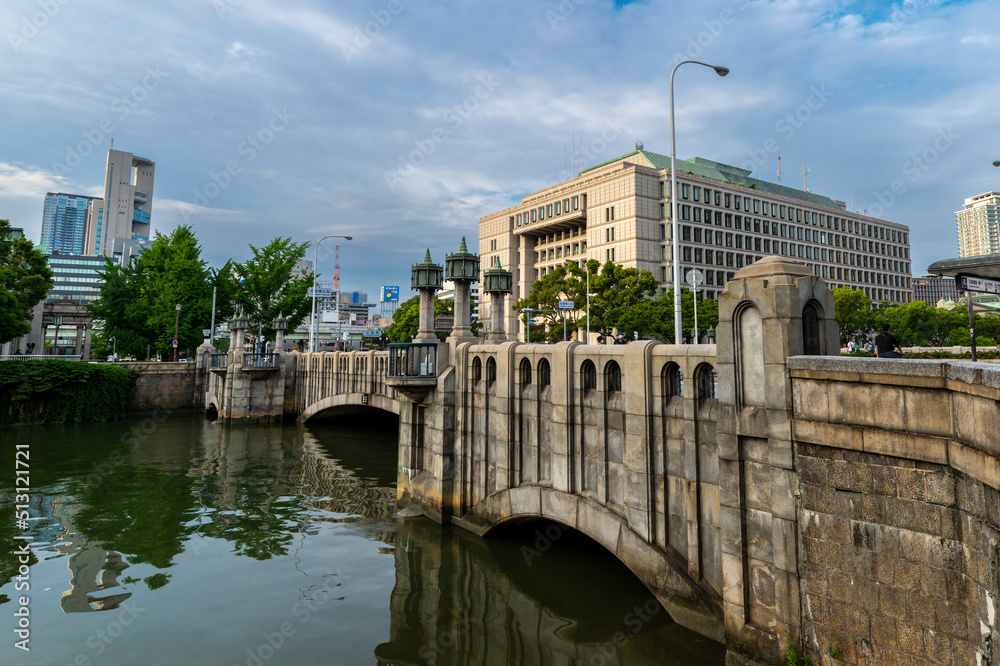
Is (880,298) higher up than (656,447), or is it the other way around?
(880,298)

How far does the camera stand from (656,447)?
10.1 metres

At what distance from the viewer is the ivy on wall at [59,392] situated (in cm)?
3775

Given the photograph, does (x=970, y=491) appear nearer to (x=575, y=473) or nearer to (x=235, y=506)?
(x=575, y=473)

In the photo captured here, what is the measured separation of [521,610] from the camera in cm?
1169

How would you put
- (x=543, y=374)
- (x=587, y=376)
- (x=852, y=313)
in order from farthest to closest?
1. (x=852, y=313)
2. (x=543, y=374)
3. (x=587, y=376)

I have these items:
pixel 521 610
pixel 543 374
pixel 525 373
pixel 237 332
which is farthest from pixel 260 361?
pixel 521 610

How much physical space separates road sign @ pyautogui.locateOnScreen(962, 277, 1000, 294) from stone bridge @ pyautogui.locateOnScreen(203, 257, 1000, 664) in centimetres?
191

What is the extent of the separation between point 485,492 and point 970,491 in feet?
37.3

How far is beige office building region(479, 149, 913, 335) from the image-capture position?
7662 centimetres

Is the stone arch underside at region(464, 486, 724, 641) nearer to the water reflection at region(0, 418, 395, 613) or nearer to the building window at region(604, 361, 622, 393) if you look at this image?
the building window at region(604, 361, 622, 393)

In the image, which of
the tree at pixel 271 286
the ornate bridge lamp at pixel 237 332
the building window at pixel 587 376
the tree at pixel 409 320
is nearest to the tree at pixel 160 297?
the tree at pixel 271 286

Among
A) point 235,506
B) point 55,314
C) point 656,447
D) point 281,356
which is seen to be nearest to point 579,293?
point 281,356

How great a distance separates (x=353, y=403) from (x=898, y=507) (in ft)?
94.8

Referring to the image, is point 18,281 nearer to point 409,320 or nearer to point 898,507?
point 409,320
